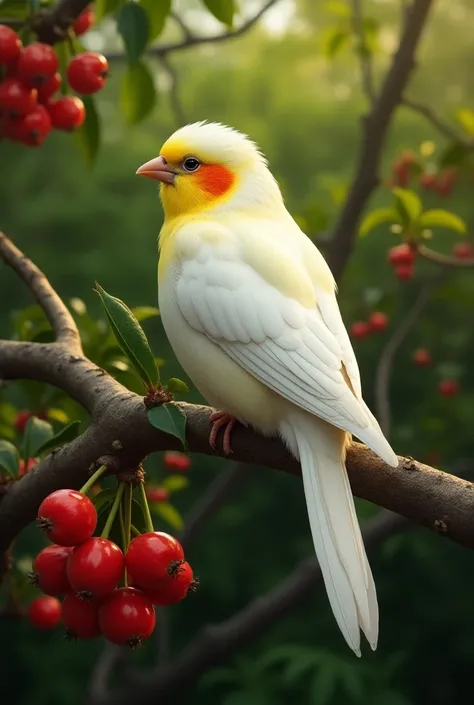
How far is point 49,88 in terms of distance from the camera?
1.86 metres

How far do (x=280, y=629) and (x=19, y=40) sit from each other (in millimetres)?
2734

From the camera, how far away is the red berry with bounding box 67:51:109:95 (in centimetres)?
183

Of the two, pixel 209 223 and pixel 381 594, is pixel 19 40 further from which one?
pixel 381 594

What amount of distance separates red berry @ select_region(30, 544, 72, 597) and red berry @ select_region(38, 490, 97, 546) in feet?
0.22

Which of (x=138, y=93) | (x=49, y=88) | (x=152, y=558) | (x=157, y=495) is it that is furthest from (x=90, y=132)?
(x=152, y=558)

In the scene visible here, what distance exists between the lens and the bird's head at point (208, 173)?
1733 mm

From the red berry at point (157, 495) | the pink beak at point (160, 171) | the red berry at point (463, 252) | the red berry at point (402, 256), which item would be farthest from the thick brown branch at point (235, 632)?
the pink beak at point (160, 171)

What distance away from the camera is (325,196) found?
13.3 feet

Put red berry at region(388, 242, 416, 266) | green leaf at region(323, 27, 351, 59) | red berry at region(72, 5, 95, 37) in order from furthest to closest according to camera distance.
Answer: green leaf at region(323, 27, 351, 59) → red berry at region(388, 242, 416, 266) → red berry at region(72, 5, 95, 37)

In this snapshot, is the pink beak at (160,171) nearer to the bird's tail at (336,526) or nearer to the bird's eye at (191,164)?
the bird's eye at (191,164)

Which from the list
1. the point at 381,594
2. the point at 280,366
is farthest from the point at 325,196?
the point at 280,366

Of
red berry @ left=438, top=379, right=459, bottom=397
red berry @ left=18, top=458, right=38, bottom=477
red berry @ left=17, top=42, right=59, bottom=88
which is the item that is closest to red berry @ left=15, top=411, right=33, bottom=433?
red berry @ left=18, top=458, right=38, bottom=477

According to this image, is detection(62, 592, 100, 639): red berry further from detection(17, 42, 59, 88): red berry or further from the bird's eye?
detection(17, 42, 59, 88): red berry

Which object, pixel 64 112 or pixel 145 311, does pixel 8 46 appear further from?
pixel 145 311
